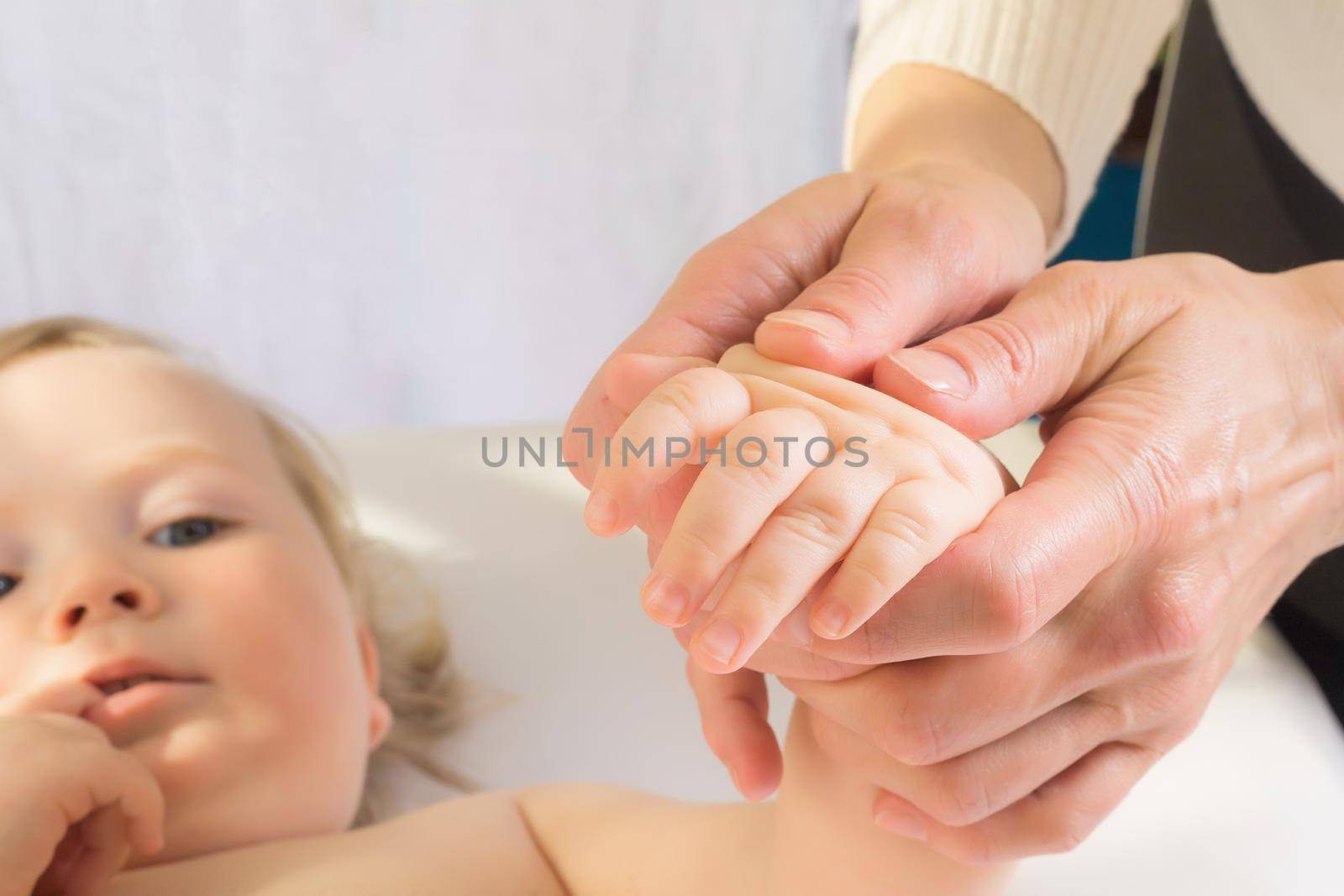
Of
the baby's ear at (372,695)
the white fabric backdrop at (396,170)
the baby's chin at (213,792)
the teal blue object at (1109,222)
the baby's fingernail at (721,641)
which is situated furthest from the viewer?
the teal blue object at (1109,222)

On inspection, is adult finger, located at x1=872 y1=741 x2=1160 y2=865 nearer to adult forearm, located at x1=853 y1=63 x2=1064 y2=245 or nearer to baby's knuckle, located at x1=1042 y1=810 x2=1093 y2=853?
baby's knuckle, located at x1=1042 y1=810 x2=1093 y2=853

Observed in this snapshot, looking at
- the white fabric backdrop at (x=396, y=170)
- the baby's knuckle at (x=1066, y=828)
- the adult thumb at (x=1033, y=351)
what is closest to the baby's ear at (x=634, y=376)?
the adult thumb at (x=1033, y=351)

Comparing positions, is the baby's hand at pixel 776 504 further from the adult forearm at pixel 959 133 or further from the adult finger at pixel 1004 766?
the adult forearm at pixel 959 133

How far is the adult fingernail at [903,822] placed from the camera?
681 millimetres

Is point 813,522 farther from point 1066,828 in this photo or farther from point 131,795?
point 131,795

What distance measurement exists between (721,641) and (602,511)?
0.07 metres

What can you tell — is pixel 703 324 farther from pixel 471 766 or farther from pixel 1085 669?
pixel 471 766

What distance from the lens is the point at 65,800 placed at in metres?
0.70

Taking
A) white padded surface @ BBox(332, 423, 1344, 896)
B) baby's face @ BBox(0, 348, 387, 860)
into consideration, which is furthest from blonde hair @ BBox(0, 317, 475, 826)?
baby's face @ BBox(0, 348, 387, 860)

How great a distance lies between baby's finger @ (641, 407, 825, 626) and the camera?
→ 481 mm

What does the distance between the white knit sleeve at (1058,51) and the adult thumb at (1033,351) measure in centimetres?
35

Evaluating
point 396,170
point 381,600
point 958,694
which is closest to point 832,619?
point 958,694

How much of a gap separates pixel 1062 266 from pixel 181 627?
1.97 feet

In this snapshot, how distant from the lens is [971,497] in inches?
21.6
